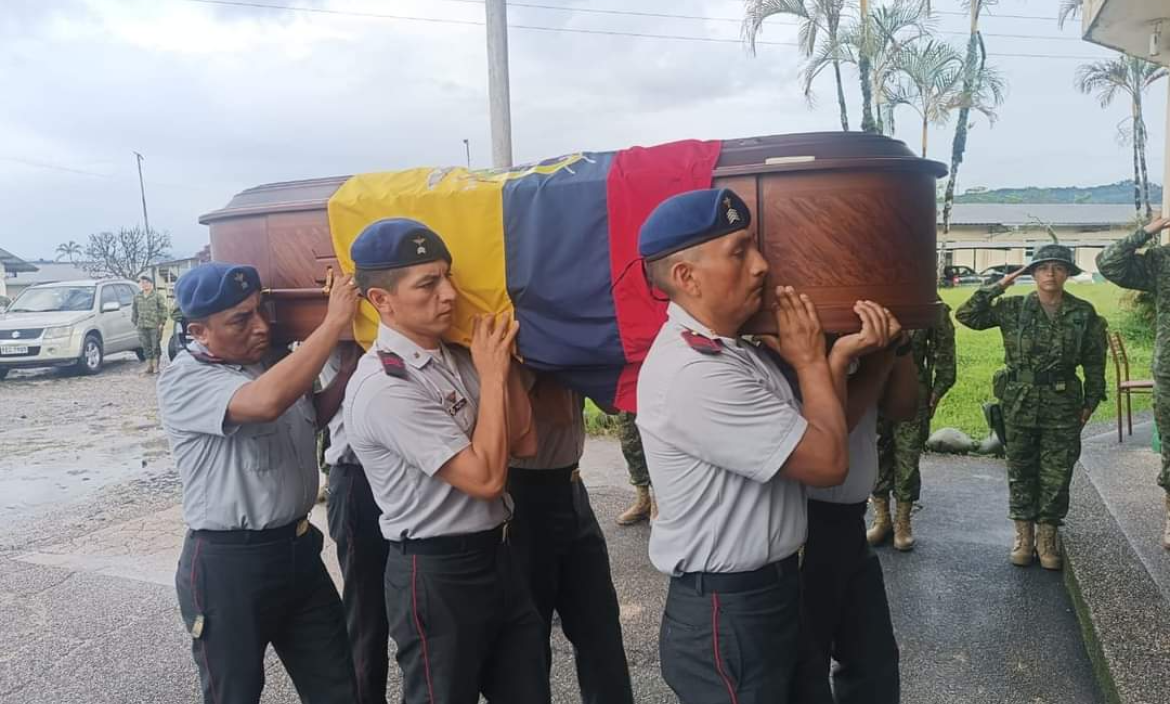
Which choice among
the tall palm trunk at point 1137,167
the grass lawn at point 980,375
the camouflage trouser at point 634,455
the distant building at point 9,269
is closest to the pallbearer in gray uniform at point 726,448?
the camouflage trouser at point 634,455

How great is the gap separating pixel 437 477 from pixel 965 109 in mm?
15979

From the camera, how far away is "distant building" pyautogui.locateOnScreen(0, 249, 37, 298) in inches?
1320

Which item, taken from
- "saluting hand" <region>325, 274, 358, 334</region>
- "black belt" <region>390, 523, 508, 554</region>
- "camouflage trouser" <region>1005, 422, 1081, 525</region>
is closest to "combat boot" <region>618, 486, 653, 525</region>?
"camouflage trouser" <region>1005, 422, 1081, 525</region>

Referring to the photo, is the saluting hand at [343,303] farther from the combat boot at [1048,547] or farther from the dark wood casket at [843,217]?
the combat boot at [1048,547]

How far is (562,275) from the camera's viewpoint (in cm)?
207

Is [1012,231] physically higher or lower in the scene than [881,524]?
higher

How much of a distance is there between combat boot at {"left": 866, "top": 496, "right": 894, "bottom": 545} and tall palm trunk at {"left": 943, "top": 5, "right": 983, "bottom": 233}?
10710 millimetres

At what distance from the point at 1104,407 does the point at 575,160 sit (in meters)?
7.92

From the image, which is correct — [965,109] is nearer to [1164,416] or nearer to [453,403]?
[1164,416]

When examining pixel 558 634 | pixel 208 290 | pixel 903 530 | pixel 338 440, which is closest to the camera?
pixel 208 290

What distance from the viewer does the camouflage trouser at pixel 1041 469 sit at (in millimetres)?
4121

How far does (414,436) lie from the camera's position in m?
1.90

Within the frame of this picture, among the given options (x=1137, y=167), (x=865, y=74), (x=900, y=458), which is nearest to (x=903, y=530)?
(x=900, y=458)

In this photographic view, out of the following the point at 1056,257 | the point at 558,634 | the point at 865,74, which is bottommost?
the point at 558,634
